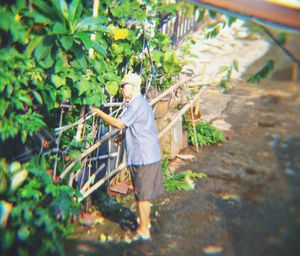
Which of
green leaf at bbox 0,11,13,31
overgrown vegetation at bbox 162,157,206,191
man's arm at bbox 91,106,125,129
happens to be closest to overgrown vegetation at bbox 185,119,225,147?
overgrown vegetation at bbox 162,157,206,191

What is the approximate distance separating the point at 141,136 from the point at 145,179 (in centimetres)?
53

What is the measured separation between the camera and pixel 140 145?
388 cm

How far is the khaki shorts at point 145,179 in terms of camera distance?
396 centimetres

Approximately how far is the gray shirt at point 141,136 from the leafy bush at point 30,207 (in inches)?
33.3

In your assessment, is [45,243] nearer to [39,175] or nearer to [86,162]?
[39,175]

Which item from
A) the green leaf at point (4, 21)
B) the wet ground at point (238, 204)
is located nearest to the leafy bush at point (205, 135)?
the wet ground at point (238, 204)

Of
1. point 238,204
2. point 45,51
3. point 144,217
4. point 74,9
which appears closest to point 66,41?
point 45,51

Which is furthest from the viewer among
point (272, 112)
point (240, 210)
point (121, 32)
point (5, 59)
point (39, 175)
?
point (272, 112)

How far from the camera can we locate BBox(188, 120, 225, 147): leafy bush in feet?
22.0

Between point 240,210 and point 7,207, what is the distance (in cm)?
310

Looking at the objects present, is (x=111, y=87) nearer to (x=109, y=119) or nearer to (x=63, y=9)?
(x=109, y=119)

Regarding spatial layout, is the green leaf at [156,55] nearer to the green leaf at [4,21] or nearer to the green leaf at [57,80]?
the green leaf at [57,80]

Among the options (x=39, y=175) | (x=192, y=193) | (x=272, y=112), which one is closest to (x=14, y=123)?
(x=39, y=175)

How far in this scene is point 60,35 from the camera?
121 inches
